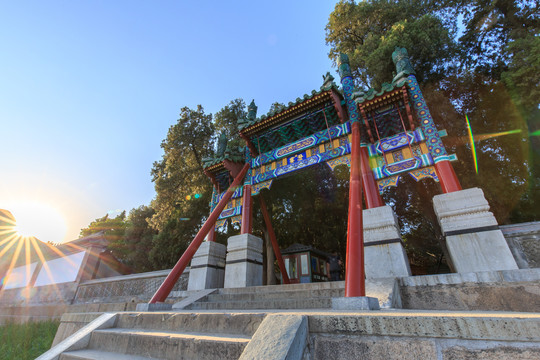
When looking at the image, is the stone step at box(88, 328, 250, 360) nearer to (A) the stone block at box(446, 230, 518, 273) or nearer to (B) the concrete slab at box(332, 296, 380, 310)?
(B) the concrete slab at box(332, 296, 380, 310)

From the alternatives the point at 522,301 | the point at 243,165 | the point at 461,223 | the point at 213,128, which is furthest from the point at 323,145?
the point at 213,128

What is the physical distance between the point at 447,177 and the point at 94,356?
6.52m

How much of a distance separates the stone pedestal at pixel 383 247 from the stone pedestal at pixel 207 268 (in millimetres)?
4577

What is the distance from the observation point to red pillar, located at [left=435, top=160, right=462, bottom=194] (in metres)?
5.07

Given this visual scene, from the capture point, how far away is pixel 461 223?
453cm

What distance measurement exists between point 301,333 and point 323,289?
2.71 m

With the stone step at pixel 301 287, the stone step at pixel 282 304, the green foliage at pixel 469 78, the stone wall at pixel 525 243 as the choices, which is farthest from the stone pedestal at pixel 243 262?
the green foliage at pixel 469 78

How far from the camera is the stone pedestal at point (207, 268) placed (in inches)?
282

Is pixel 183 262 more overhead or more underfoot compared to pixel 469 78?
more underfoot

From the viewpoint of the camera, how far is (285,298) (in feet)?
14.6

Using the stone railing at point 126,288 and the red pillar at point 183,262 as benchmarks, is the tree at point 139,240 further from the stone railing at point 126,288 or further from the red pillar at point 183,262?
the red pillar at point 183,262

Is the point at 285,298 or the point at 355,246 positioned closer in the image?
the point at 355,246

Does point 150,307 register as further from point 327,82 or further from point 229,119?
point 229,119

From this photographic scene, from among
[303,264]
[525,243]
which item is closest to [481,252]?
[525,243]
